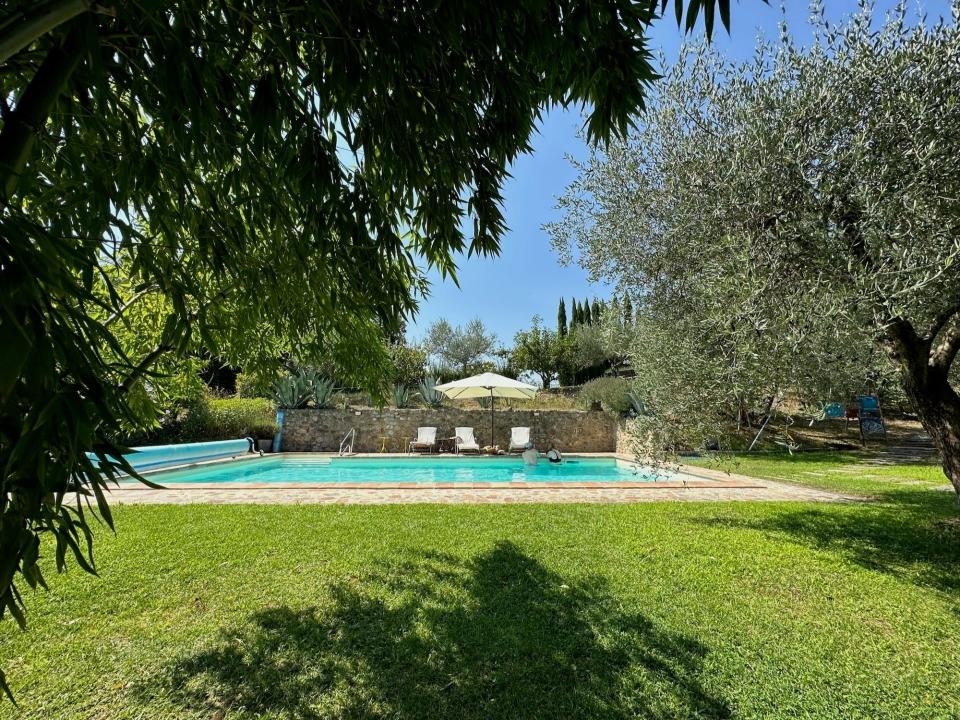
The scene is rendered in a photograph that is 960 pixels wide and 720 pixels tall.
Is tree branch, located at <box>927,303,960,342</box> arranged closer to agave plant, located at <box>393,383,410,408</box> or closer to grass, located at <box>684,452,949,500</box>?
grass, located at <box>684,452,949,500</box>

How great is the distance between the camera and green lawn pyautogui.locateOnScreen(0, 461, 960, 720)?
9.77 ft

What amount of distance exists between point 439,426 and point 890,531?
580 inches

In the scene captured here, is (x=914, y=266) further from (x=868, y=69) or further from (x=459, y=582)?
(x=459, y=582)

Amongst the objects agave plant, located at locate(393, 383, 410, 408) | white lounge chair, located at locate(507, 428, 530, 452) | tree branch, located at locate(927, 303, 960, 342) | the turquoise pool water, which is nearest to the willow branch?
tree branch, located at locate(927, 303, 960, 342)

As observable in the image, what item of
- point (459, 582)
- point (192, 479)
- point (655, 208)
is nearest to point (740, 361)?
point (655, 208)

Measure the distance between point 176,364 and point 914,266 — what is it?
7.12 m

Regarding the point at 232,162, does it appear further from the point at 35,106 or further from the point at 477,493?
the point at 477,493

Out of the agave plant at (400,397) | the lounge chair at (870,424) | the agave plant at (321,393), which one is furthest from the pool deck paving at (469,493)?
the lounge chair at (870,424)

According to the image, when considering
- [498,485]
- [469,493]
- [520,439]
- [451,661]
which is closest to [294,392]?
[520,439]

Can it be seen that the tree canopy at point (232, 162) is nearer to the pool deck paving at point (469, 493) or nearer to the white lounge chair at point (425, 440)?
the pool deck paving at point (469, 493)

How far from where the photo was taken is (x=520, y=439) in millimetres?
17828

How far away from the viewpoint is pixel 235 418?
56.0 ft

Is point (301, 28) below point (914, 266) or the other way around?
the other way around

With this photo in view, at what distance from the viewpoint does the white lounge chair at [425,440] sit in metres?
17.6
